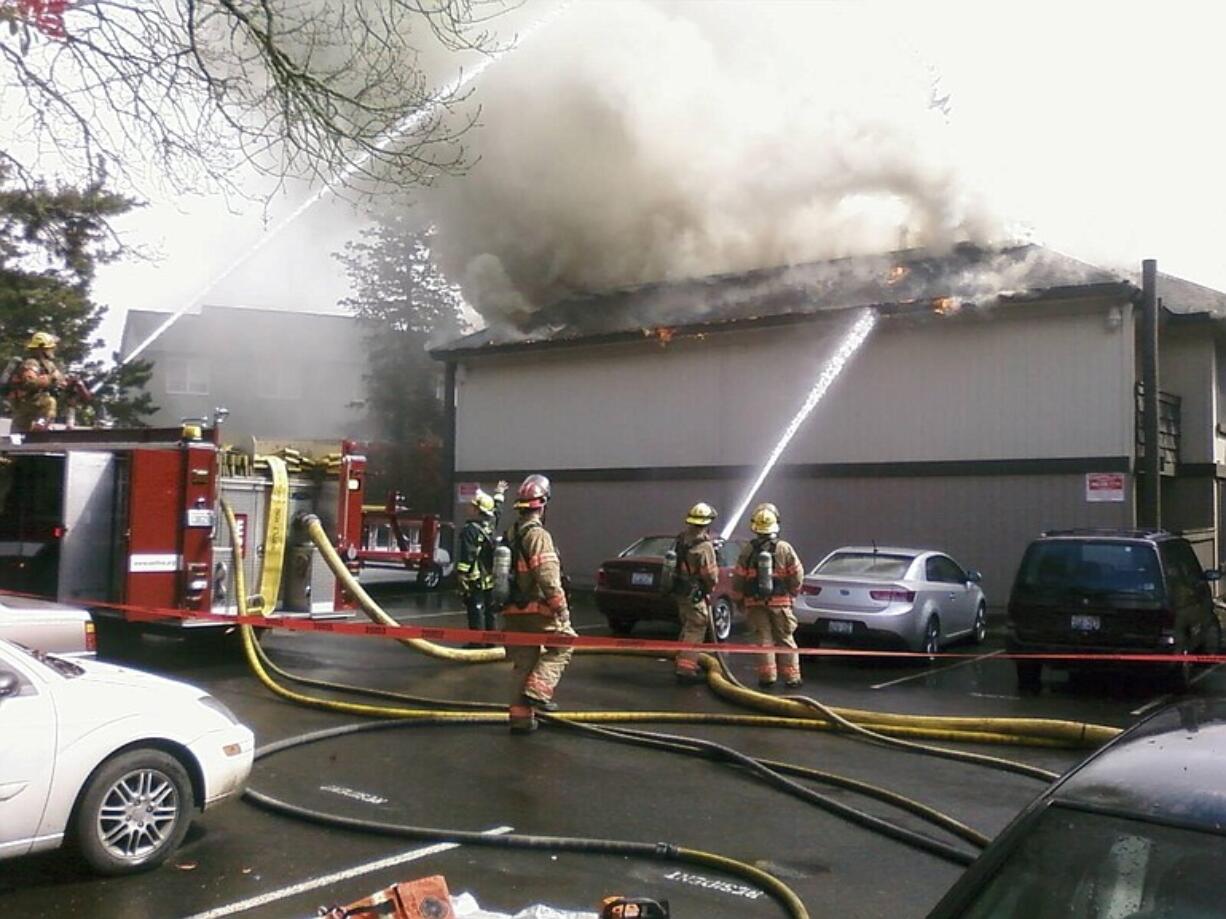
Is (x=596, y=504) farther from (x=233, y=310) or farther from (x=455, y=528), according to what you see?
(x=233, y=310)

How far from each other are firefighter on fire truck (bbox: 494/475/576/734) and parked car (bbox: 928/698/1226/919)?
5.85 meters

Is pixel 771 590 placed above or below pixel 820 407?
below

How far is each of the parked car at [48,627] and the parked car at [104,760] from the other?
6.41 feet

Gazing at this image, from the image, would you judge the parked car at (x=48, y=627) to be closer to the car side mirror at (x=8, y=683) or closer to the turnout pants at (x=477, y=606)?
the car side mirror at (x=8, y=683)

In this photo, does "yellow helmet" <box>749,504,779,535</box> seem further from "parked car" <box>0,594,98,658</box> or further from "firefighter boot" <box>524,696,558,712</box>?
"parked car" <box>0,594,98,658</box>

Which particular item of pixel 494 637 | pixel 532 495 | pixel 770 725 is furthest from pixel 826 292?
pixel 494 637

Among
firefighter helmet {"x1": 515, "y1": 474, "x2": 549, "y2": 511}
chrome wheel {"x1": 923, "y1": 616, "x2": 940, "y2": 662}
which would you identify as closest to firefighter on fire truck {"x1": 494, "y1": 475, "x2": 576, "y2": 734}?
firefighter helmet {"x1": 515, "y1": 474, "x2": 549, "y2": 511}

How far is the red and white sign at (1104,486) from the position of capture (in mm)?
16297

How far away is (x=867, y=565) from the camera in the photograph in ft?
41.8

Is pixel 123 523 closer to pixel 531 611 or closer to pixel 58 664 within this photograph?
pixel 531 611

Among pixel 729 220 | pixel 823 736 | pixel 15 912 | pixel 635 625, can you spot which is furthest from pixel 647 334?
pixel 15 912

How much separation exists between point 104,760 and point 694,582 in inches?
255

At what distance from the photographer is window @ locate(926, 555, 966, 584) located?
1295cm

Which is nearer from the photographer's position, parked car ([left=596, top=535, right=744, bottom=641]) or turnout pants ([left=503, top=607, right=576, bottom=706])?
turnout pants ([left=503, top=607, right=576, bottom=706])
